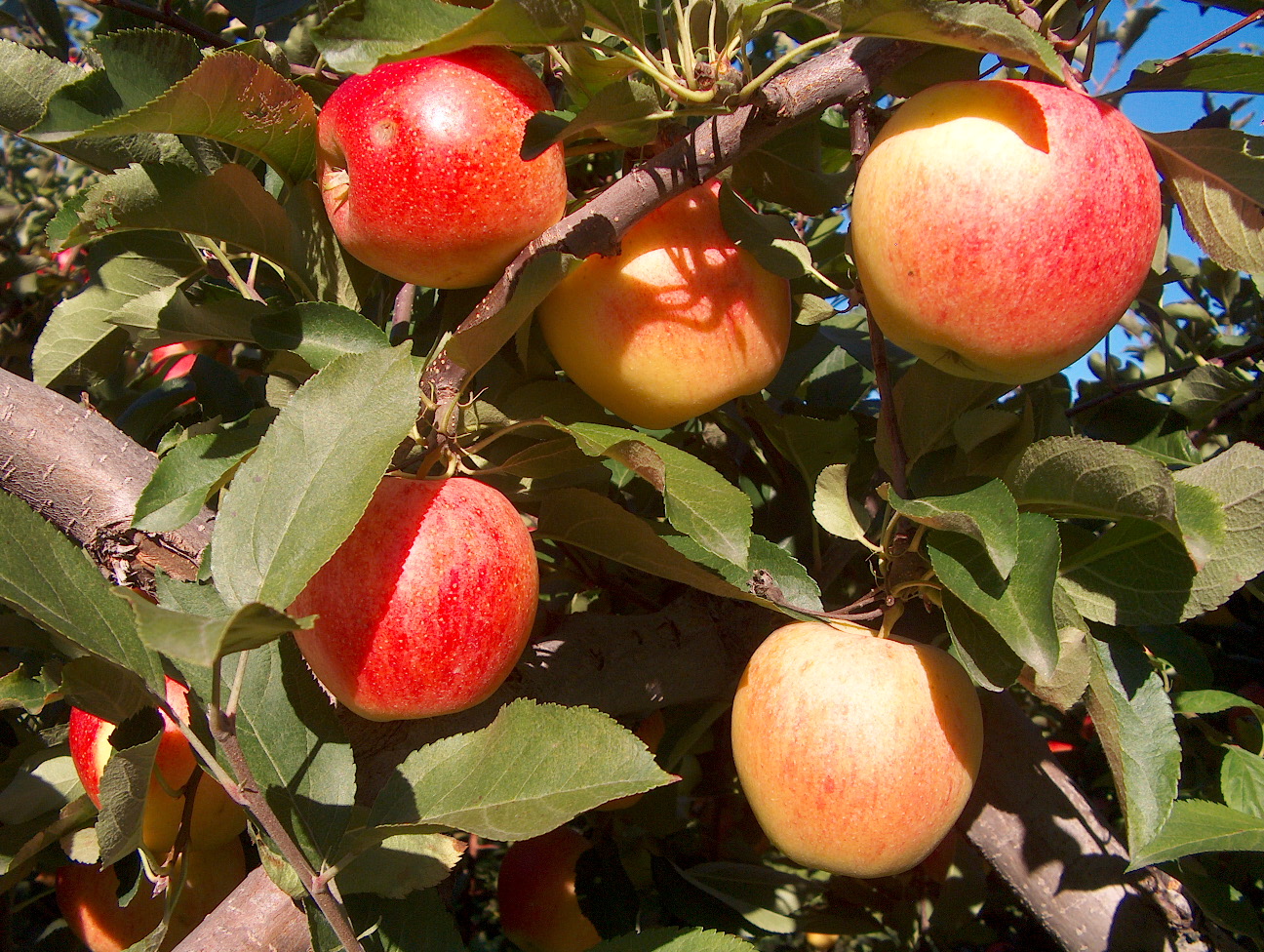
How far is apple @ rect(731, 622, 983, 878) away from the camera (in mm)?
770

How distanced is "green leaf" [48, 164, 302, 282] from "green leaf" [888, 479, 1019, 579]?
0.61 meters

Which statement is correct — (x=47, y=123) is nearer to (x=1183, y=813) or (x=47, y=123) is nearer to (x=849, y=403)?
(x=849, y=403)

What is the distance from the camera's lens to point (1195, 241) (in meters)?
0.77

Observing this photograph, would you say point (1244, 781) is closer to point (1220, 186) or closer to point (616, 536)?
point (1220, 186)

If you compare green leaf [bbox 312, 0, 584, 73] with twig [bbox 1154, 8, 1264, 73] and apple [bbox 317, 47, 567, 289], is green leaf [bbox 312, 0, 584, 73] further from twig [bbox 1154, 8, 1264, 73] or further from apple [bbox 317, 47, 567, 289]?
twig [bbox 1154, 8, 1264, 73]

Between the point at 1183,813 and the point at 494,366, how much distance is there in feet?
2.57

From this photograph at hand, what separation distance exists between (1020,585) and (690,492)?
263 mm

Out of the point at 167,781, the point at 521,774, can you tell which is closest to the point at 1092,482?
the point at 521,774

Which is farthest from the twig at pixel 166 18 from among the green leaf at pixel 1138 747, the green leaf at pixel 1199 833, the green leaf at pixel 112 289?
the green leaf at pixel 1199 833

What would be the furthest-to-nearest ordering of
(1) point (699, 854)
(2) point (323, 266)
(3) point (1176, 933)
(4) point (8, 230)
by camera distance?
1. (4) point (8, 230)
2. (1) point (699, 854)
3. (3) point (1176, 933)
4. (2) point (323, 266)

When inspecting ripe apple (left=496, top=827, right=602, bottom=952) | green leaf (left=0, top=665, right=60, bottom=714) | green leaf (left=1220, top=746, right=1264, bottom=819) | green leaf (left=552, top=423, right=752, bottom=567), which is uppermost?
green leaf (left=552, top=423, right=752, bottom=567)

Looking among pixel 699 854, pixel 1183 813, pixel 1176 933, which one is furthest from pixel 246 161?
pixel 1176 933

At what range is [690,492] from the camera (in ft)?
2.15

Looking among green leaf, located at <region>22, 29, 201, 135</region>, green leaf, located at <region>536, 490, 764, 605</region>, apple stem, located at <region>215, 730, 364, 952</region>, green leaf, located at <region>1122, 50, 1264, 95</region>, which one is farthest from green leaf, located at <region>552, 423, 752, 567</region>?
green leaf, located at <region>1122, 50, 1264, 95</region>
